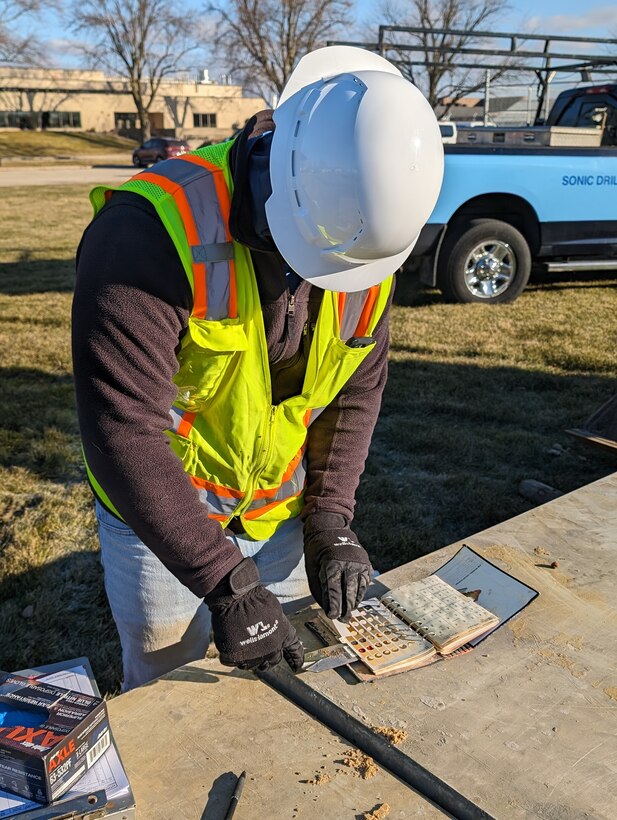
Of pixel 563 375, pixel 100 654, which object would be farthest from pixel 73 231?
pixel 100 654

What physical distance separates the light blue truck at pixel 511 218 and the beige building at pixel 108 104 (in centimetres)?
4331

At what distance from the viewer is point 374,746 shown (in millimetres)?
1807

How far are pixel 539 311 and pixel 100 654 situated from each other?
20.3 feet

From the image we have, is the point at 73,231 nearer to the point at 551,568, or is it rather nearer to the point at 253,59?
the point at 551,568

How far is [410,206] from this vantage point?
1.72 m

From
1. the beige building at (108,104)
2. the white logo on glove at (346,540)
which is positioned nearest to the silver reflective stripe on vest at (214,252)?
the white logo on glove at (346,540)

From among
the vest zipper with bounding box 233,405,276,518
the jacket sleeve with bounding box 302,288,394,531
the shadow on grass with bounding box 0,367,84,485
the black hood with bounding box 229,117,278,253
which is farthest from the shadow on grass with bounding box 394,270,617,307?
the black hood with bounding box 229,117,278,253

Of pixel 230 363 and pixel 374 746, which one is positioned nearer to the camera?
pixel 374 746

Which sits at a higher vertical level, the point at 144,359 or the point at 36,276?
the point at 144,359

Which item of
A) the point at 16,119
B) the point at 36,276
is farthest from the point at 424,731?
the point at 16,119

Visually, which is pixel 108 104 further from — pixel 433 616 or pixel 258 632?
pixel 258 632

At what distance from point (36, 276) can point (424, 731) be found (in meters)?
9.66

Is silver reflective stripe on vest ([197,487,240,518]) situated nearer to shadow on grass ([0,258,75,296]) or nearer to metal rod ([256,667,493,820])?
metal rod ([256,667,493,820])

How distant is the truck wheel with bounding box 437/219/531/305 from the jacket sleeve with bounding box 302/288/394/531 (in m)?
5.76
